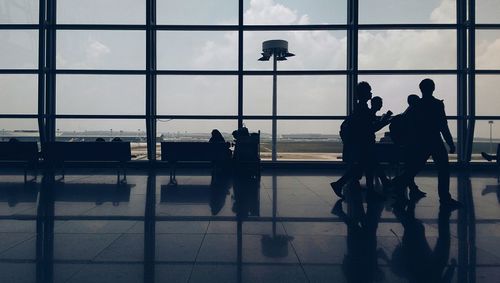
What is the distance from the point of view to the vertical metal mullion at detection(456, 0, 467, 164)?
362 inches

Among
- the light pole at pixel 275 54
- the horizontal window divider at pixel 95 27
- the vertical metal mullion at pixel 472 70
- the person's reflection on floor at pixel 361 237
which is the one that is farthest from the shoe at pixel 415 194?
the horizontal window divider at pixel 95 27

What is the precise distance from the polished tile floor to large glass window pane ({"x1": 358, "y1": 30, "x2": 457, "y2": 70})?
459cm

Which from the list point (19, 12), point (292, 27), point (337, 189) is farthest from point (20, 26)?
point (337, 189)

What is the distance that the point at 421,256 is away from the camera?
267cm

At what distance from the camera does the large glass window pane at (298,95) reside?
30.6 ft

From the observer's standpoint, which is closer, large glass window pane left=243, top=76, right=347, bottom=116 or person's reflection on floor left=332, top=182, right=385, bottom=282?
person's reflection on floor left=332, top=182, right=385, bottom=282

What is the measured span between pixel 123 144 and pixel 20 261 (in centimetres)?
498

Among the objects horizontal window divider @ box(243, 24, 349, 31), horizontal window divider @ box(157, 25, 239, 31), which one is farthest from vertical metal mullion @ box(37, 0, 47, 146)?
horizontal window divider @ box(243, 24, 349, 31)

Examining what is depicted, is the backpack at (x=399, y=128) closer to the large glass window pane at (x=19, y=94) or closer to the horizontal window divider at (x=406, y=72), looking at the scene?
the horizontal window divider at (x=406, y=72)

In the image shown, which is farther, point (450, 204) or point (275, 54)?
point (275, 54)

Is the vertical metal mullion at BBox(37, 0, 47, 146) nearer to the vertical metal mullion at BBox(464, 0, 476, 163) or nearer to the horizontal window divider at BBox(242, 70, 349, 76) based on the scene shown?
the horizontal window divider at BBox(242, 70, 349, 76)

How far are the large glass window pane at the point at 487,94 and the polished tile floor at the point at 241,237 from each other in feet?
14.6

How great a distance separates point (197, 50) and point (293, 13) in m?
2.85

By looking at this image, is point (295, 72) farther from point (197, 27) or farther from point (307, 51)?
point (197, 27)
